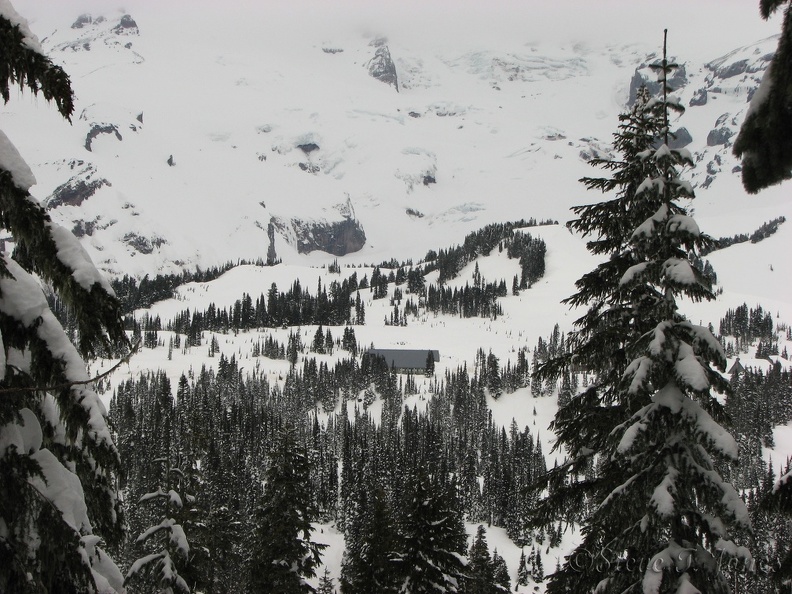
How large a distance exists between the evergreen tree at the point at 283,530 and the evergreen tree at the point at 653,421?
566 inches

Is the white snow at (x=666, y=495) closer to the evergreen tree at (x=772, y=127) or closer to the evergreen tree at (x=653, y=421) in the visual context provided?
the evergreen tree at (x=653, y=421)

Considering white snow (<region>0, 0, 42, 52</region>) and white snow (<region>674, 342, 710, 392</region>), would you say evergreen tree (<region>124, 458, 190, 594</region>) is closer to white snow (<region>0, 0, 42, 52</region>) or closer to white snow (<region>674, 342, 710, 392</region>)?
white snow (<region>674, 342, 710, 392</region>)

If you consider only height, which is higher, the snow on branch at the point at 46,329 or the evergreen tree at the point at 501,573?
the snow on branch at the point at 46,329

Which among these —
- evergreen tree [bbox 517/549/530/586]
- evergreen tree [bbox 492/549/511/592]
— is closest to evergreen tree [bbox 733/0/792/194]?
evergreen tree [bbox 492/549/511/592]

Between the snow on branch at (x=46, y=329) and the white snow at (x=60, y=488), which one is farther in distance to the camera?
the snow on branch at (x=46, y=329)

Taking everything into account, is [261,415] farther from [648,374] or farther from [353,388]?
[648,374]

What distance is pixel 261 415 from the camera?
136 meters

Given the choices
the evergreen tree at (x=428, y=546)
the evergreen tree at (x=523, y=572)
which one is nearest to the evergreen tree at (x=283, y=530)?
the evergreen tree at (x=428, y=546)

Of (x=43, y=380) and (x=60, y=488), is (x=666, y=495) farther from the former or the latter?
(x=43, y=380)

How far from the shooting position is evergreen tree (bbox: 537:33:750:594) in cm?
932

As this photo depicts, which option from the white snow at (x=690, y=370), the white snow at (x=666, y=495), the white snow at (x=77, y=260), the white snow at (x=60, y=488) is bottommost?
the white snow at (x=666, y=495)

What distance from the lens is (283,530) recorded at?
945 inches

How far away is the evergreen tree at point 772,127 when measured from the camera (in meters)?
4.83

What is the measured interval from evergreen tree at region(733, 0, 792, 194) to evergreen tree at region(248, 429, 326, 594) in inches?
900
